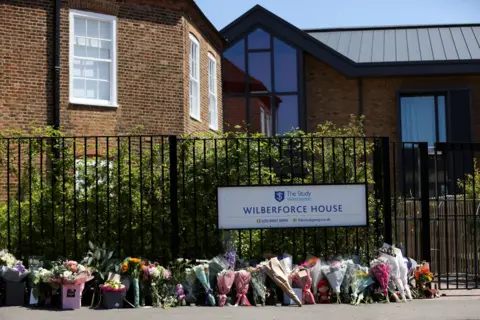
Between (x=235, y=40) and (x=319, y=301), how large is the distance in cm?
1561

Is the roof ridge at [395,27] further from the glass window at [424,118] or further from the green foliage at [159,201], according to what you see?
the green foliage at [159,201]

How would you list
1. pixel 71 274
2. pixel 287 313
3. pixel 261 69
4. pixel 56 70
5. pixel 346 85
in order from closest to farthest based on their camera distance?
pixel 287 313, pixel 71 274, pixel 56 70, pixel 346 85, pixel 261 69

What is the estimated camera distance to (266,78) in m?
24.3

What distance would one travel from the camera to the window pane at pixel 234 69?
79.7 feet

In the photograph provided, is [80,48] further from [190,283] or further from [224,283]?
[224,283]

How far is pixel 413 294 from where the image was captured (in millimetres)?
10344

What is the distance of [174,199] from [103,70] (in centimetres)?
642

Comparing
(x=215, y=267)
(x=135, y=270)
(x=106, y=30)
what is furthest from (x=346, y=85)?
(x=135, y=270)

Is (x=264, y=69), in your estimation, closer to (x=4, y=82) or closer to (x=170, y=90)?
(x=170, y=90)

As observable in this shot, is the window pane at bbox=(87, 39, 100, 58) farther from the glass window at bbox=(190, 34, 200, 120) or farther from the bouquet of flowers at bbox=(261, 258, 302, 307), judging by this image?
the bouquet of flowers at bbox=(261, 258, 302, 307)

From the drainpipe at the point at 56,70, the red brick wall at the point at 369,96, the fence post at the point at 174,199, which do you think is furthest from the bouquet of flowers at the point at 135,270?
the red brick wall at the point at 369,96

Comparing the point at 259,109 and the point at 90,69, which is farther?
the point at 259,109

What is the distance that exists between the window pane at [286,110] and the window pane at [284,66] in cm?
31

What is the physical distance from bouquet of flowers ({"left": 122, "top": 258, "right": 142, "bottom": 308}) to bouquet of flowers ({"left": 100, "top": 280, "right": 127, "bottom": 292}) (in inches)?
6.5
